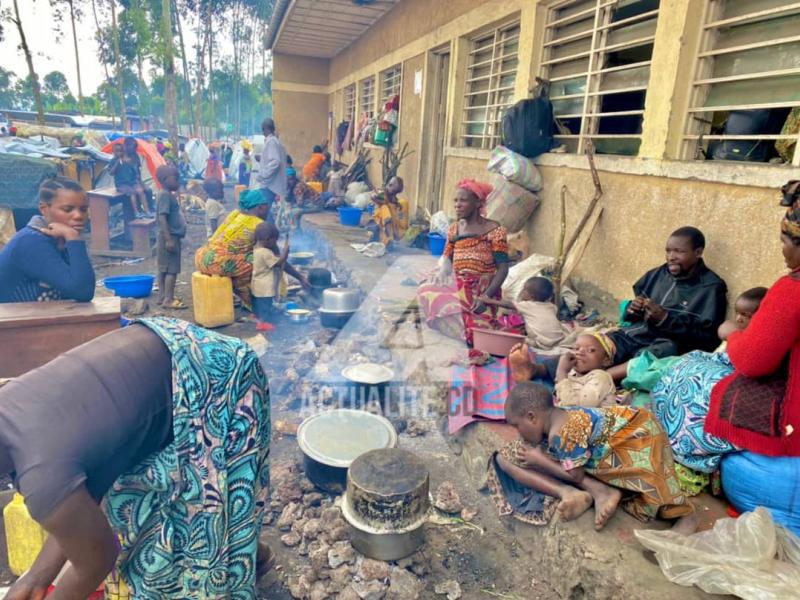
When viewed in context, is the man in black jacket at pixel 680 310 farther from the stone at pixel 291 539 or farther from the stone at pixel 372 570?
the stone at pixel 291 539

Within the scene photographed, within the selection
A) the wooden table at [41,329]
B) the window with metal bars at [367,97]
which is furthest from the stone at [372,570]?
the window with metal bars at [367,97]

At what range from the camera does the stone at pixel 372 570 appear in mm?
2482

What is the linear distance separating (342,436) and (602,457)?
1.47 metres

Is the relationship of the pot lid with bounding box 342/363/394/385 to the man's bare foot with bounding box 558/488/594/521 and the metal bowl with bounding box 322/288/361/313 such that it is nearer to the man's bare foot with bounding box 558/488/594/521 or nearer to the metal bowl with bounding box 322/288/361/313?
the metal bowl with bounding box 322/288/361/313

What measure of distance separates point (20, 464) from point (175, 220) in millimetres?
5462

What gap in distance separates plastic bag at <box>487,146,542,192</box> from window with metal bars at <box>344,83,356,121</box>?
30.3ft

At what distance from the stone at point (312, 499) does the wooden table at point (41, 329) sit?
1.53 meters

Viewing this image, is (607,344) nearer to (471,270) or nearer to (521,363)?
(521,363)

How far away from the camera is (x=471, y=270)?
4.43 m

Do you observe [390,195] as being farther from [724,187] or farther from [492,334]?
[724,187]

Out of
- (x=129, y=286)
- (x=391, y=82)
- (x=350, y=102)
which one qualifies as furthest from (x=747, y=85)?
(x=350, y=102)

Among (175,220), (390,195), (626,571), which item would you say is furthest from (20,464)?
(390,195)

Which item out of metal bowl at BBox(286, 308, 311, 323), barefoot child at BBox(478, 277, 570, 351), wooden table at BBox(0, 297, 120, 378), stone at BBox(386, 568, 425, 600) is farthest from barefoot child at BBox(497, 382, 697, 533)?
metal bowl at BBox(286, 308, 311, 323)

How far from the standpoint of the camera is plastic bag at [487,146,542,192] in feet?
17.1
